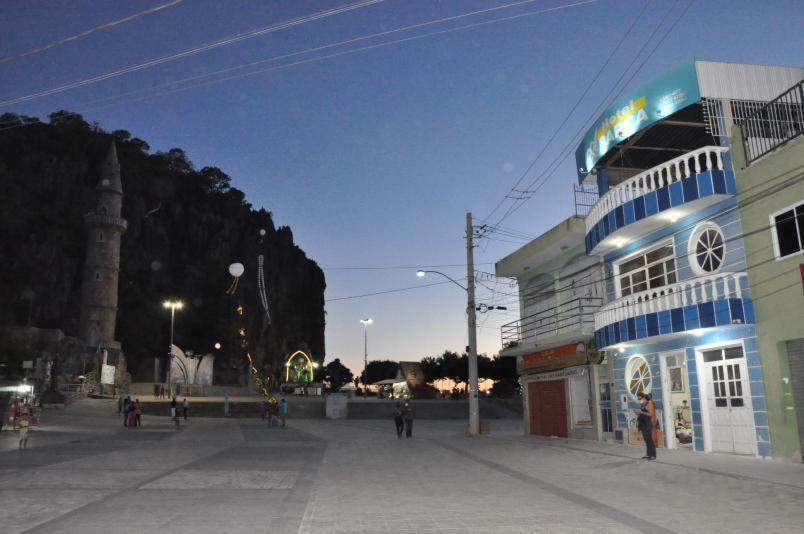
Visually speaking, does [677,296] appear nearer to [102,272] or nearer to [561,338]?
[561,338]

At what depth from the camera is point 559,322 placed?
80.2 ft

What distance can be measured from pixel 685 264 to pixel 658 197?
2206 millimetres

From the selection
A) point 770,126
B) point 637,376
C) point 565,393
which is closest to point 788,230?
point 770,126

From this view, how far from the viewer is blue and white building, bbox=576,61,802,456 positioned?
51.6ft

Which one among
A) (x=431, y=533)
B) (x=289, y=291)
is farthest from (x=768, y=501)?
(x=289, y=291)

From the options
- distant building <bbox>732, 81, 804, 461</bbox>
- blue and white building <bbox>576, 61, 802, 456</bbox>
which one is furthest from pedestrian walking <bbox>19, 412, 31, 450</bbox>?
distant building <bbox>732, 81, 804, 461</bbox>

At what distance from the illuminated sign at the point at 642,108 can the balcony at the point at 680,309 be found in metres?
5.35

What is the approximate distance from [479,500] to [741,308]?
9.72 m

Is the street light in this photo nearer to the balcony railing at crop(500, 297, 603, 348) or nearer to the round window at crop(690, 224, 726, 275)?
the balcony railing at crop(500, 297, 603, 348)

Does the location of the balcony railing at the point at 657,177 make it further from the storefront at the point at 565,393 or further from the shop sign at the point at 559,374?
the shop sign at the point at 559,374

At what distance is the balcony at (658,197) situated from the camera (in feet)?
52.4

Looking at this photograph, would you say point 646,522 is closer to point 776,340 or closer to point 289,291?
point 776,340

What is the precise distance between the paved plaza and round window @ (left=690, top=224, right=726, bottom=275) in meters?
5.14

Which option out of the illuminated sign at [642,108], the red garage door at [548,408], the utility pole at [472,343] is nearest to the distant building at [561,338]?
the red garage door at [548,408]
